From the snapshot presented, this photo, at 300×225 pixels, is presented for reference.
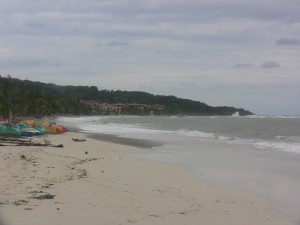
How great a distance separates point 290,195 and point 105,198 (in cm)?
494

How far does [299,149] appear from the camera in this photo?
88.6 ft

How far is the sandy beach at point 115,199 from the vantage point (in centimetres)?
773

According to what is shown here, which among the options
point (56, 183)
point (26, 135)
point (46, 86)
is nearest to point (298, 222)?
point (56, 183)

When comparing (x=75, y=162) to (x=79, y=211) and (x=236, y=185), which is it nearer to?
(x=236, y=185)

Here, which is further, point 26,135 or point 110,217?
point 26,135

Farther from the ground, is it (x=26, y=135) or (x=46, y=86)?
(x=46, y=86)

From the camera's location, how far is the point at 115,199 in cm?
941

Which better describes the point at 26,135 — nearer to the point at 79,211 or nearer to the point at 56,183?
the point at 56,183

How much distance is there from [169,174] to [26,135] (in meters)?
17.3

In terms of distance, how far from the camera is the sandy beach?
773 cm

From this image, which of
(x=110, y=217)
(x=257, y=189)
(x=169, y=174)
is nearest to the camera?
(x=110, y=217)

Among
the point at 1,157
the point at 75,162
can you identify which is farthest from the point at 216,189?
the point at 1,157

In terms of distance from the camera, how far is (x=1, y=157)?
1466cm

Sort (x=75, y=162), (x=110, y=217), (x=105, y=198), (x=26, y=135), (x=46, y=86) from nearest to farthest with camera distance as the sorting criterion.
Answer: (x=110, y=217)
(x=105, y=198)
(x=75, y=162)
(x=26, y=135)
(x=46, y=86)
